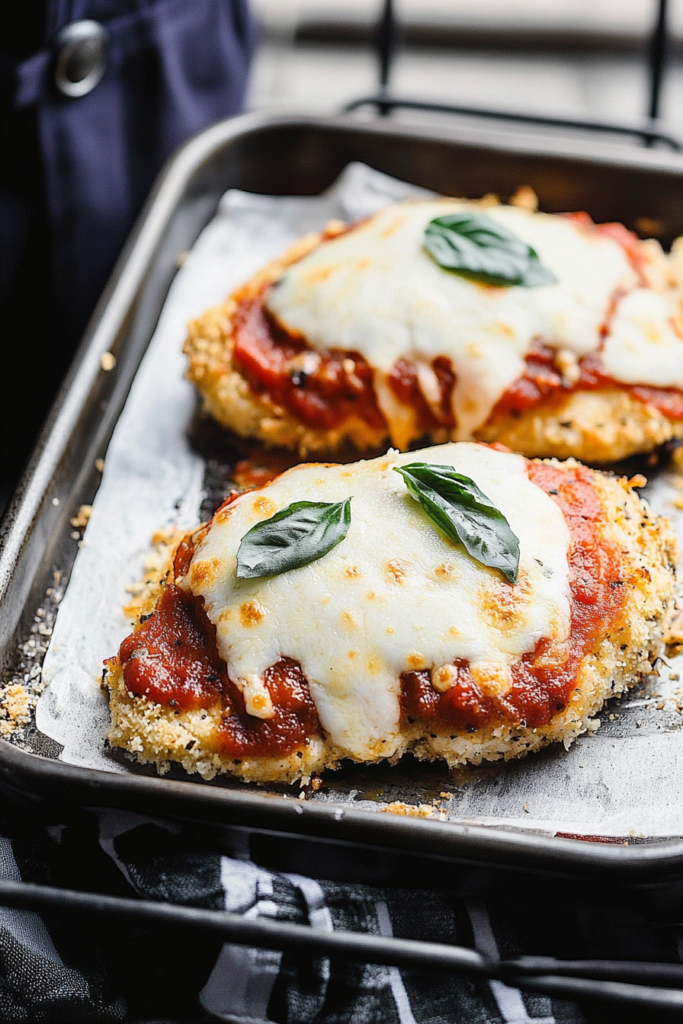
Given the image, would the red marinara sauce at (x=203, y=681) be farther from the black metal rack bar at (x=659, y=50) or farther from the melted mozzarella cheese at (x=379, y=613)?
the black metal rack bar at (x=659, y=50)

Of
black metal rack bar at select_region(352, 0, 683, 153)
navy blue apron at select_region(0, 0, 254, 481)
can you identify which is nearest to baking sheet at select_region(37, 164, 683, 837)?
navy blue apron at select_region(0, 0, 254, 481)

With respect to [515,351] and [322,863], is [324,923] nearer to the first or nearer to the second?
[322,863]

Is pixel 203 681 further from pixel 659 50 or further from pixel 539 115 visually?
pixel 659 50

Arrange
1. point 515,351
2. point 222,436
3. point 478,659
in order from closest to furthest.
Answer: point 478,659, point 515,351, point 222,436

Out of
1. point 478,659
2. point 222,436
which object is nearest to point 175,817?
point 478,659

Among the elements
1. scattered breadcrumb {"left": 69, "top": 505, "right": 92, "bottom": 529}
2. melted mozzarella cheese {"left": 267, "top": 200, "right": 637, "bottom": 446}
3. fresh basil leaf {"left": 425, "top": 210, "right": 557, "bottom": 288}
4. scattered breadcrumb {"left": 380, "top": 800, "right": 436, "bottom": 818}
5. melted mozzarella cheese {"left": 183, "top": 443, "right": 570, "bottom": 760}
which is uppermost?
fresh basil leaf {"left": 425, "top": 210, "right": 557, "bottom": 288}

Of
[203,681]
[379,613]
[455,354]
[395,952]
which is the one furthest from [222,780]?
[455,354]

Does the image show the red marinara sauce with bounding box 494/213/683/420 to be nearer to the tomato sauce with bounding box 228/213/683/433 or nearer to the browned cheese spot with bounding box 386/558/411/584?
the tomato sauce with bounding box 228/213/683/433
